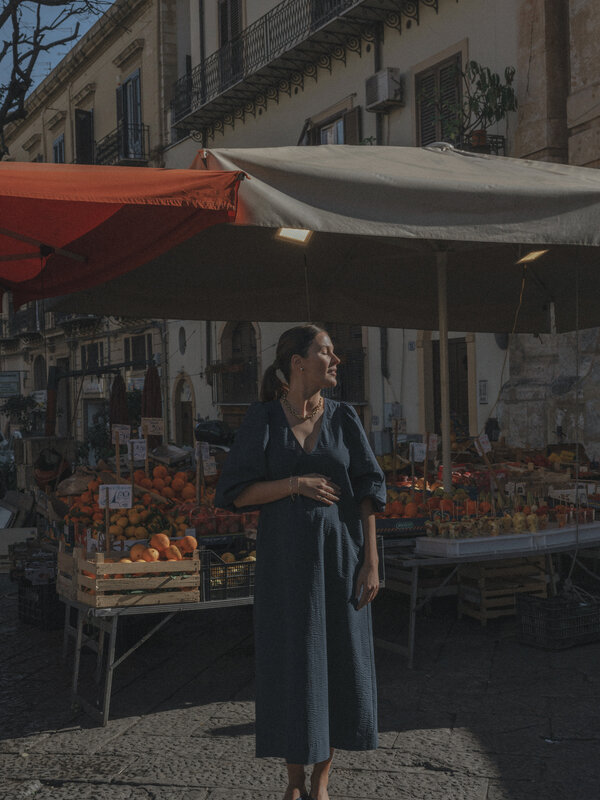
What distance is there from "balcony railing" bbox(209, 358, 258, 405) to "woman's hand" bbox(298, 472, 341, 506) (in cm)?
1677

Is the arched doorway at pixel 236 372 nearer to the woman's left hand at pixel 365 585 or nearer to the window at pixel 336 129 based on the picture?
the window at pixel 336 129

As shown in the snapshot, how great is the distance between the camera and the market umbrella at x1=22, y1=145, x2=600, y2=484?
165 inches

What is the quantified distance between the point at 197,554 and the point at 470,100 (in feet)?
33.7

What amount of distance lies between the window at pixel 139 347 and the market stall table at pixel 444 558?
20362mm

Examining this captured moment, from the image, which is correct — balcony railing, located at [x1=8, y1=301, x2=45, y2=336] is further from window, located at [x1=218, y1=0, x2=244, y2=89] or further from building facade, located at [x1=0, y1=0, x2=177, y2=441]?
window, located at [x1=218, y1=0, x2=244, y2=89]

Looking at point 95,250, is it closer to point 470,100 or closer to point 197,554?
point 197,554

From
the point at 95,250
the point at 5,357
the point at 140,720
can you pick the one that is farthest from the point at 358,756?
the point at 5,357

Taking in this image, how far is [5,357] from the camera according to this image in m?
39.9

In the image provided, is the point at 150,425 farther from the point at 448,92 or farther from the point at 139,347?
the point at 139,347

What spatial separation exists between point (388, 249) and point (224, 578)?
335cm

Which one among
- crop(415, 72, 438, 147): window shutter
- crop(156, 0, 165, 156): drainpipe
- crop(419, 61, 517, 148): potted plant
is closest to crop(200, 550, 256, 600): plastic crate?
crop(419, 61, 517, 148): potted plant

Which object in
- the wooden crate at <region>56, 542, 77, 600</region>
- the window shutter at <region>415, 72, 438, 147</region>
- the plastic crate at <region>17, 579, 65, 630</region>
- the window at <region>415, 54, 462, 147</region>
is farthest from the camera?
the window shutter at <region>415, 72, 438, 147</region>

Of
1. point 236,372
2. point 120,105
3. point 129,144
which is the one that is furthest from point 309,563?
point 120,105

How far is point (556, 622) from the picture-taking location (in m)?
5.31
